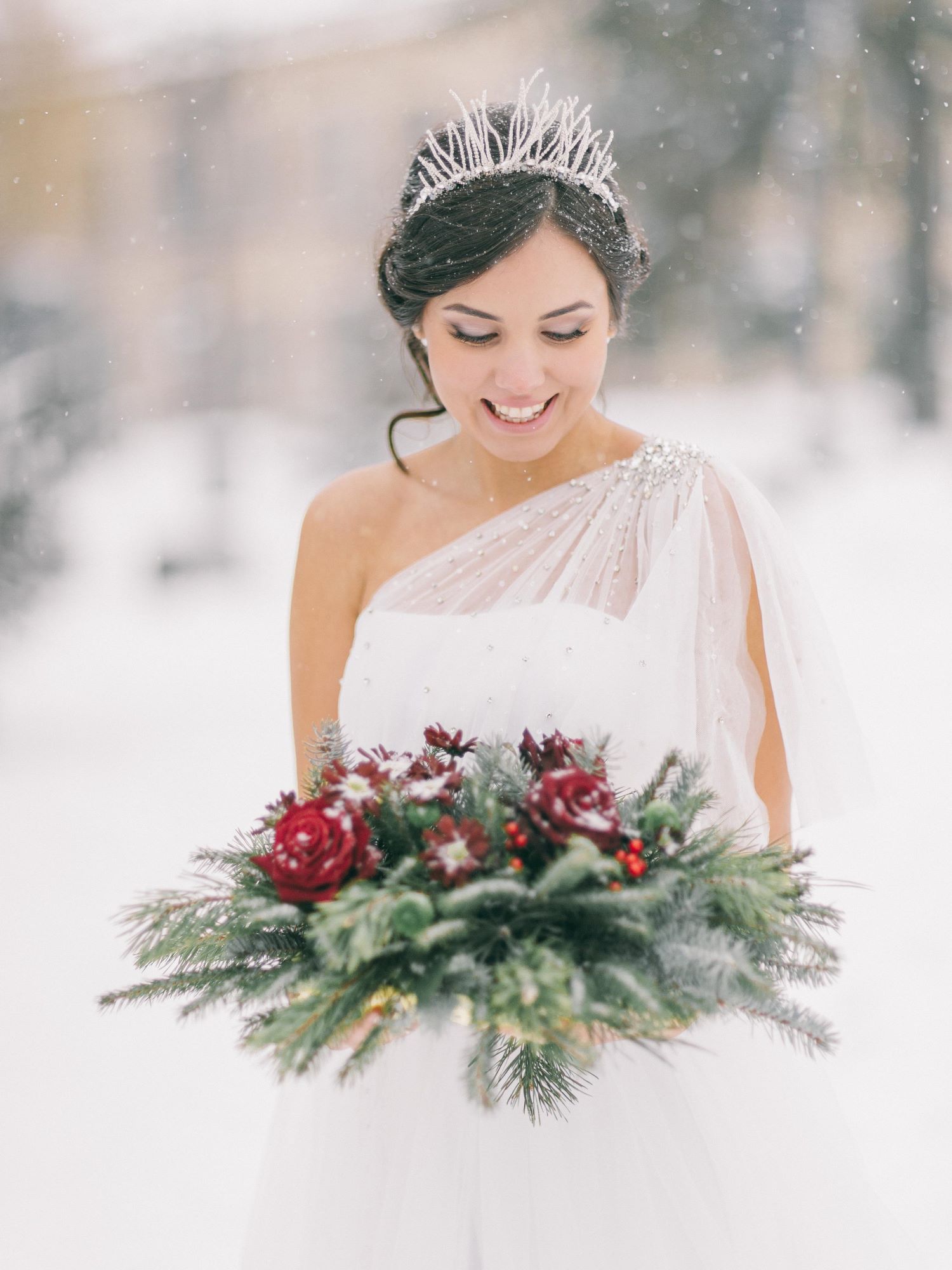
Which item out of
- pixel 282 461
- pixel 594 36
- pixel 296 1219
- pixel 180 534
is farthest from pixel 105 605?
pixel 296 1219

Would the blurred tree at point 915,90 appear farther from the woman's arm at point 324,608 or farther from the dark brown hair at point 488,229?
the woman's arm at point 324,608

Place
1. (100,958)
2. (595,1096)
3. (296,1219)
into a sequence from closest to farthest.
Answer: (595,1096) → (296,1219) → (100,958)

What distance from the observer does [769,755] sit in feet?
3.94

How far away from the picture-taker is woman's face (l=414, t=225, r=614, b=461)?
3.50 ft

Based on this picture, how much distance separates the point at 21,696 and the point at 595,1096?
3.93m

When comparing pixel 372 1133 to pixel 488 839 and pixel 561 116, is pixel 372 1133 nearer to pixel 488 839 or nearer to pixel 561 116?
pixel 488 839

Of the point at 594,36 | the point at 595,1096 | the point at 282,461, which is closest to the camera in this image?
the point at 595,1096

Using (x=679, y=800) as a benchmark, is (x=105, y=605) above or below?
above

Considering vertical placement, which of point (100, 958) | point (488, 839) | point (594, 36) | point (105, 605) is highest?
point (594, 36)

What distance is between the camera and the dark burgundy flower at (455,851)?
31.3 inches

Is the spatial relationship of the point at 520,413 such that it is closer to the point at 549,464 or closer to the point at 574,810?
the point at 549,464

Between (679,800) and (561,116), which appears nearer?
(679,800)

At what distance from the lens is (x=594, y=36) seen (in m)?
3.73

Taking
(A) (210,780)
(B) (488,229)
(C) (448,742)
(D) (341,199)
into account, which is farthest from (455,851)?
(D) (341,199)
